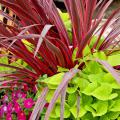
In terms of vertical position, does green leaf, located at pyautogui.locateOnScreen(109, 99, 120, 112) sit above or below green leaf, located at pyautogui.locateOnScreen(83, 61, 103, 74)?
below

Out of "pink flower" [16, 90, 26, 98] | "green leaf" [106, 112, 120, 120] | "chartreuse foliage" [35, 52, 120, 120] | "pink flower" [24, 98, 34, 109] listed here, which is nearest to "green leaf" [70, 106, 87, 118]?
"chartreuse foliage" [35, 52, 120, 120]

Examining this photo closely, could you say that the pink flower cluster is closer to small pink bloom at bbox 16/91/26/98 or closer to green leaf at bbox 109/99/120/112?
small pink bloom at bbox 16/91/26/98

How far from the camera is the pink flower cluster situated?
217cm

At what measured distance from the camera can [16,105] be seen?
219 centimetres

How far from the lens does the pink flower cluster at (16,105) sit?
7.11 feet

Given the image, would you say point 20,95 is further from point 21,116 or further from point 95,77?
point 95,77

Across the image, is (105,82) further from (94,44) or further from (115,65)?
(94,44)

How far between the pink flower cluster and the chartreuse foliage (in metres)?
0.17

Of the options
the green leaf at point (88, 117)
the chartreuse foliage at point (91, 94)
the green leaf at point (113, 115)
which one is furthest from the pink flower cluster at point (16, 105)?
the green leaf at point (113, 115)

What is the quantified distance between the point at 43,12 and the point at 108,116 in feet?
2.08

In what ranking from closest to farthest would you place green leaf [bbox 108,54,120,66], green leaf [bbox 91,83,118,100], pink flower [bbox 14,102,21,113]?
green leaf [bbox 91,83,118,100]
green leaf [bbox 108,54,120,66]
pink flower [bbox 14,102,21,113]

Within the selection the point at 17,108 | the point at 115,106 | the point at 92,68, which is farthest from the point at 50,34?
the point at 115,106

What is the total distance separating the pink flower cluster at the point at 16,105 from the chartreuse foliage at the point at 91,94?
0.55 feet

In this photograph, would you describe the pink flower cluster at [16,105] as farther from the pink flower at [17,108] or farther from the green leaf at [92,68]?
the green leaf at [92,68]
